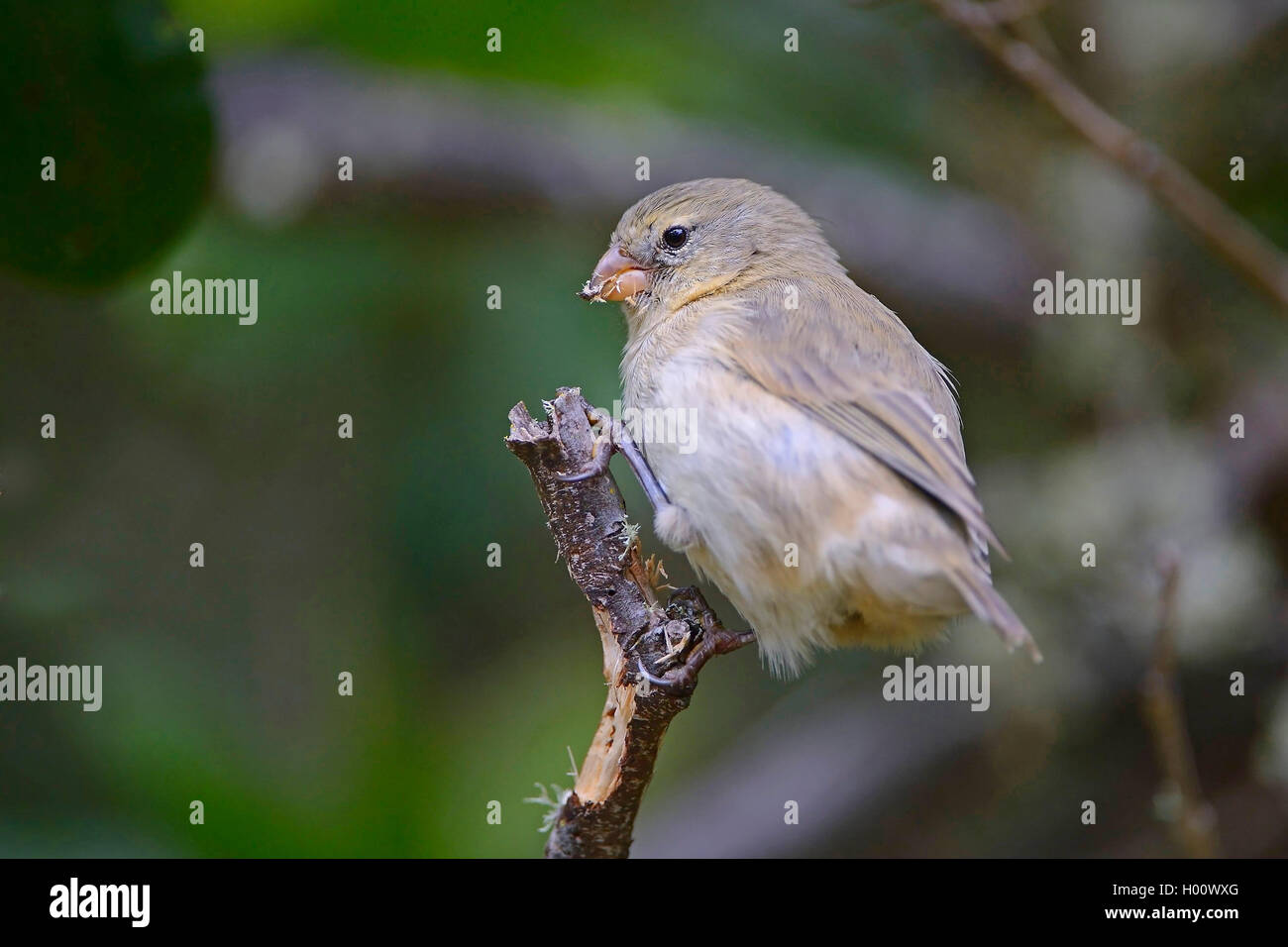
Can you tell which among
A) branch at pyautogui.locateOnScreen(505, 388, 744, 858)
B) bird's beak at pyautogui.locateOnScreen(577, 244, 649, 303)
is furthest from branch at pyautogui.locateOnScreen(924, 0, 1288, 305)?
branch at pyautogui.locateOnScreen(505, 388, 744, 858)

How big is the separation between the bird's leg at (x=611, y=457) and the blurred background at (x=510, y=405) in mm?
807

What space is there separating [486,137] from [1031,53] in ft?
8.21

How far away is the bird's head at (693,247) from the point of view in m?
4.36

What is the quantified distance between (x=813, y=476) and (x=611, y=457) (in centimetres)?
53

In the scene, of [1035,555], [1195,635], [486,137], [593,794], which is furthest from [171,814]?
[1195,635]

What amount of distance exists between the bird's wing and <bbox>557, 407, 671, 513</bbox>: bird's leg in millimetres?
357

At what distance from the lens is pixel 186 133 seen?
4.08 meters

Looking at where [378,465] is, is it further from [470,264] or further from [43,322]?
[43,322]

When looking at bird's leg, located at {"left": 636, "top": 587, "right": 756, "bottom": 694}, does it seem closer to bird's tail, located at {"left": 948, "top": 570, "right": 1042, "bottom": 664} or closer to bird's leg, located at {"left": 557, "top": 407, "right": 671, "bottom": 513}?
bird's leg, located at {"left": 557, "top": 407, "right": 671, "bottom": 513}

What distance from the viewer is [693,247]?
443 centimetres

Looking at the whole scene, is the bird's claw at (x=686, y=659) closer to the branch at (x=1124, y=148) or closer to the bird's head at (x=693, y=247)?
the bird's head at (x=693, y=247)

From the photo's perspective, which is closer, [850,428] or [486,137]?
[850,428]

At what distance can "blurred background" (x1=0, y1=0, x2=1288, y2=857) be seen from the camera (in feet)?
14.2

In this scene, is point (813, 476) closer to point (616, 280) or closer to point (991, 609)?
point (991, 609)
